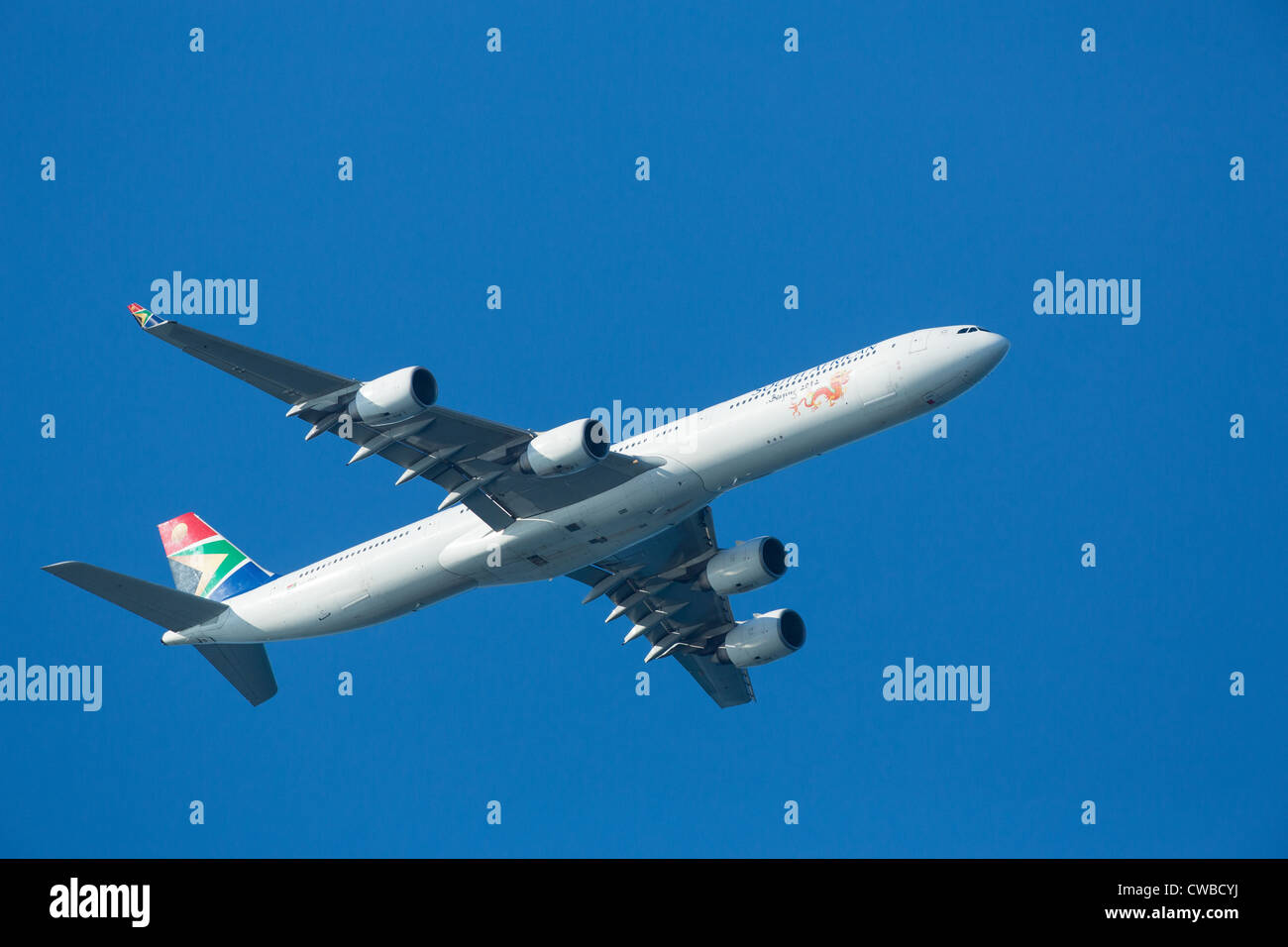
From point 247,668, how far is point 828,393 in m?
22.8

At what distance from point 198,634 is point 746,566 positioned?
58.6ft

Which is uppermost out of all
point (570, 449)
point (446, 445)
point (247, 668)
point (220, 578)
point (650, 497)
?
point (446, 445)

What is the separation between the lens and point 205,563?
5297cm

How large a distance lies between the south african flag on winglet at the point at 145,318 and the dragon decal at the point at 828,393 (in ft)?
55.7

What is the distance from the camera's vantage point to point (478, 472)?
4422 cm

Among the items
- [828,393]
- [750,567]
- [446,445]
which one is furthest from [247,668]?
[828,393]

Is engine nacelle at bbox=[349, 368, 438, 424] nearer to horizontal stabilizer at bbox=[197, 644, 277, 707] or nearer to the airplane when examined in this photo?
the airplane

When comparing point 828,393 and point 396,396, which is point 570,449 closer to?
point 396,396

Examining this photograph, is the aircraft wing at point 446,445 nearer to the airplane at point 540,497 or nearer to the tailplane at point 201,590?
the airplane at point 540,497

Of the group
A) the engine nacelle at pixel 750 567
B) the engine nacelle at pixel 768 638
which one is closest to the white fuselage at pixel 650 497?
the engine nacelle at pixel 750 567

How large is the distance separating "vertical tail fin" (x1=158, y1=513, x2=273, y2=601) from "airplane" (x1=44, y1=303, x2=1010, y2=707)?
12 cm

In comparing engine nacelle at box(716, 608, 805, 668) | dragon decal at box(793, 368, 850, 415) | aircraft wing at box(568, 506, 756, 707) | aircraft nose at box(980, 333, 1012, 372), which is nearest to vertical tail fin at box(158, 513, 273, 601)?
aircraft wing at box(568, 506, 756, 707)
